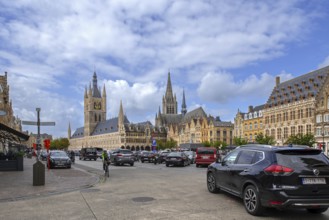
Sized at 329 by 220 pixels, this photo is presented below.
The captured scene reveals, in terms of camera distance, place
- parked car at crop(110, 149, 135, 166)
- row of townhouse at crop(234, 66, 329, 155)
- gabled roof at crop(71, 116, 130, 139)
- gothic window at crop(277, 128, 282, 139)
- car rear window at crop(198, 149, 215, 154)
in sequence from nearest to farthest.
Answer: car rear window at crop(198, 149, 215, 154), parked car at crop(110, 149, 135, 166), row of townhouse at crop(234, 66, 329, 155), gothic window at crop(277, 128, 282, 139), gabled roof at crop(71, 116, 130, 139)

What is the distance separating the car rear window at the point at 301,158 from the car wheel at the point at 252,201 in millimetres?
1079

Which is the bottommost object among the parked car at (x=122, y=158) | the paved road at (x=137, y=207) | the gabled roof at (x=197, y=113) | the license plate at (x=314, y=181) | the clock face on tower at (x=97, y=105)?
the parked car at (x=122, y=158)

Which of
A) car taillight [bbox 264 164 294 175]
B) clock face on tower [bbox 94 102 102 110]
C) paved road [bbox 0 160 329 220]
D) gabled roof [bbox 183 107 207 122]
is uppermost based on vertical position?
clock face on tower [bbox 94 102 102 110]

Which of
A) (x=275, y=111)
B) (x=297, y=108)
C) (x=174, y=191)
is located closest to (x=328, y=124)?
(x=297, y=108)

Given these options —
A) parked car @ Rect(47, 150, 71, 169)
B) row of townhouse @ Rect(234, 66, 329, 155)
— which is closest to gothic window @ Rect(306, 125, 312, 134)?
row of townhouse @ Rect(234, 66, 329, 155)

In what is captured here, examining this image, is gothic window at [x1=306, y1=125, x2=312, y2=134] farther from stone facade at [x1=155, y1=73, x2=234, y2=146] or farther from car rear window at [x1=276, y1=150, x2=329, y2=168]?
car rear window at [x1=276, y1=150, x2=329, y2=168]

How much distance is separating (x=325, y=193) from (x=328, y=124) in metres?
59.0

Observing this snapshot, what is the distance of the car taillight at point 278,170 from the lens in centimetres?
752

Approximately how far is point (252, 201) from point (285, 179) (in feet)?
4.02

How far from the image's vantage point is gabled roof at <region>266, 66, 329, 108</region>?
67.2 meters

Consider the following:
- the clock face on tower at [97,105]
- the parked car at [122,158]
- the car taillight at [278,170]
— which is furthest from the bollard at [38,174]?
the clock face on tower at [97,105]

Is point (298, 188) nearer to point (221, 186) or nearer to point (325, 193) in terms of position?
point (325, 193)

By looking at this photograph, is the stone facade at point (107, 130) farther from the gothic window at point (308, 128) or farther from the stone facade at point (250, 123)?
the gothic window at point (308, 128)

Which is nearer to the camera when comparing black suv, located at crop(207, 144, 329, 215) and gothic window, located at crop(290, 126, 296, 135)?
black suv, located at crop(207, 144, 329, 215)
